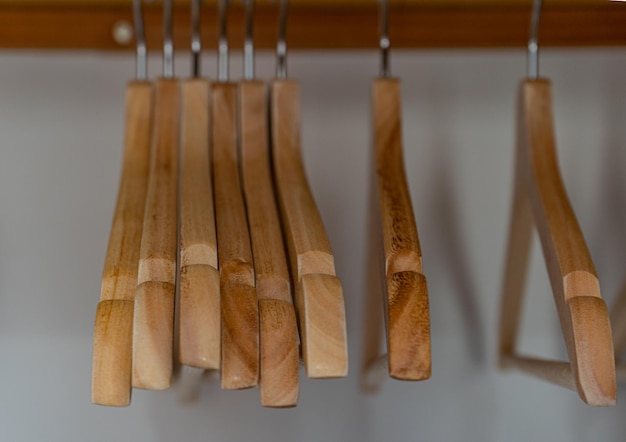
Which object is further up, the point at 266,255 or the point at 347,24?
the point at 347,24

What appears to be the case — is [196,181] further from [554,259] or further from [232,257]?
[554,259]

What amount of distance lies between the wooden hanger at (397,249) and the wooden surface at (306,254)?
0.11 feet

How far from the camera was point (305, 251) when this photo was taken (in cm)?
47

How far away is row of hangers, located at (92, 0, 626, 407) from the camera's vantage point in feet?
1.40

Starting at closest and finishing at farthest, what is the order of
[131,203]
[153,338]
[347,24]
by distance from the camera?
[153,338] < [131,203] < [347,24]

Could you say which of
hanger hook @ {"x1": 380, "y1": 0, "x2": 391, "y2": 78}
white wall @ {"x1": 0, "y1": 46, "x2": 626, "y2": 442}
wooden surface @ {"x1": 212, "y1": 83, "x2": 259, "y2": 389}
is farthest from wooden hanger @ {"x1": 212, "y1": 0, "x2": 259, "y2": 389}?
white wall @ {"x1": 0, "y1": 46, "x2": 626, "y2": 442}

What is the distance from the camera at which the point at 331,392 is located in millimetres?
810

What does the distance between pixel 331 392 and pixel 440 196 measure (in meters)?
0.23

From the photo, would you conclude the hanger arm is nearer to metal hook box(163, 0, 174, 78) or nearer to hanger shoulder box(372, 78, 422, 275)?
hanger shoulder box(372, 78, 422, 275)

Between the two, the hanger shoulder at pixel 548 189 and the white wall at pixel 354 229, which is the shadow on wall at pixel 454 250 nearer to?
the white wall at pixel 354 229

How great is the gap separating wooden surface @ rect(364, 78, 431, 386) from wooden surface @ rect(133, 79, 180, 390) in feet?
0.40

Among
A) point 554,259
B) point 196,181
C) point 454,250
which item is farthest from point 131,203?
point 454,250

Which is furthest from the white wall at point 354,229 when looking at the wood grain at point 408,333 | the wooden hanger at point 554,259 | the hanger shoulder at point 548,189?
the wood grain at point 408,333

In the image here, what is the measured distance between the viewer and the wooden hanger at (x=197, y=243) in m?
0.42
